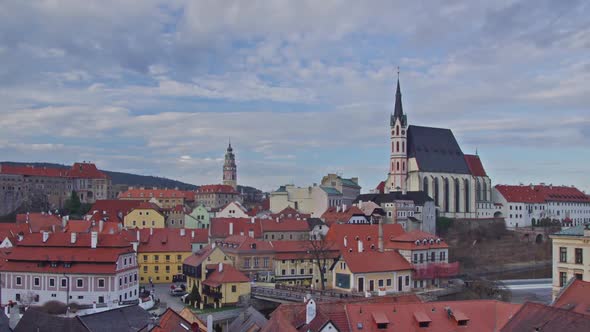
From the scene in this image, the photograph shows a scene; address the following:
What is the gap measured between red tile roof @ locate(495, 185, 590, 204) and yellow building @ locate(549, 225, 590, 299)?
7541 cm

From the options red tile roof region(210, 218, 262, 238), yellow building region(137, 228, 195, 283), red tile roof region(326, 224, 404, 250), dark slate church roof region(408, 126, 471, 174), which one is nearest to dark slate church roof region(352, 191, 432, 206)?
dark slate church roof region(408, 126, 471, 174)

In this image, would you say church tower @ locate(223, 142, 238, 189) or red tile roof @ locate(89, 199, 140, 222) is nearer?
red tile roof @ locate(89, 199, 140, 222)

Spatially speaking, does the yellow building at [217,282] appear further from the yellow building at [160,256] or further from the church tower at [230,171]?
the church tower at [230,171]

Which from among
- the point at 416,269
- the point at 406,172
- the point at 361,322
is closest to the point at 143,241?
the point at 416,269

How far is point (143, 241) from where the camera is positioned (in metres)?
64.3

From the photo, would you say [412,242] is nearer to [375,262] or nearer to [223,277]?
[375,262]

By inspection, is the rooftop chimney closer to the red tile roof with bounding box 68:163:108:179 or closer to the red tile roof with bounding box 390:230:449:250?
the red tile roof with bounding box 390:230:449:250

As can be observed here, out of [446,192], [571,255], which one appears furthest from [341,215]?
[571,255]

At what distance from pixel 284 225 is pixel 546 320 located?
175ft

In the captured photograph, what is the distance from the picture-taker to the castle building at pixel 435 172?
105 meters

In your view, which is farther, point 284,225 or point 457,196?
point 457,196

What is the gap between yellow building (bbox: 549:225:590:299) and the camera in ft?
113

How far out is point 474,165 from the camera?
11400 centimetres

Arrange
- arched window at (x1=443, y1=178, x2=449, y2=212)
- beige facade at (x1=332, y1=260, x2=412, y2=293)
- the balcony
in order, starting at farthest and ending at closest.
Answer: arched window at (x1=443, y1=178, x2=449, y2=212)
the balcony
beige facade at (x1=332, y1=260, x2=412, y2=293)
